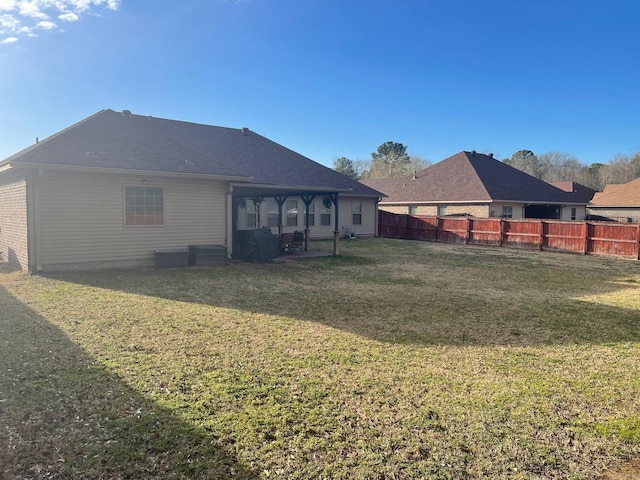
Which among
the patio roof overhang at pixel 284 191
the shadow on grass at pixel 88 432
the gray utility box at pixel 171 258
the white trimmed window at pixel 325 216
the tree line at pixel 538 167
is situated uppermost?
the tree line at pixel 538 167

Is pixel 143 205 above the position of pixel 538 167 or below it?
below

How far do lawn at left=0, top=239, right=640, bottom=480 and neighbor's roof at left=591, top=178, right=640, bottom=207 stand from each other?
2697 centimetres

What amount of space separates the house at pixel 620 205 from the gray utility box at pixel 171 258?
102 ft

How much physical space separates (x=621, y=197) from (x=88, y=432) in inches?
1467

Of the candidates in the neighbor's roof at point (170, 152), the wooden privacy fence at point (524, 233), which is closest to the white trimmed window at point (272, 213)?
the neighbor's roof at point (170, 152)

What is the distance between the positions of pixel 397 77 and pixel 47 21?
16129 mm

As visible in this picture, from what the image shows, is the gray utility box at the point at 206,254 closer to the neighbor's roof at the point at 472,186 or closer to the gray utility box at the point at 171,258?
the gray utility box at the point at 171,258

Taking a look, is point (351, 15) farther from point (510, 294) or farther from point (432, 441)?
point (432, 441)

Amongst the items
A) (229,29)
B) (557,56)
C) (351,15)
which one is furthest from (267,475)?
(557,56)

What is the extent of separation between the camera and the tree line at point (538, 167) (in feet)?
183

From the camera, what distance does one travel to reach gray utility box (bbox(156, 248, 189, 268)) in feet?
36.0

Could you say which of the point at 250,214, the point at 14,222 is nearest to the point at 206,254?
the point at 14,222

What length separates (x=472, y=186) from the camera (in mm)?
24516

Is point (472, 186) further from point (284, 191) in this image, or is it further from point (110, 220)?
point (110, 220)
